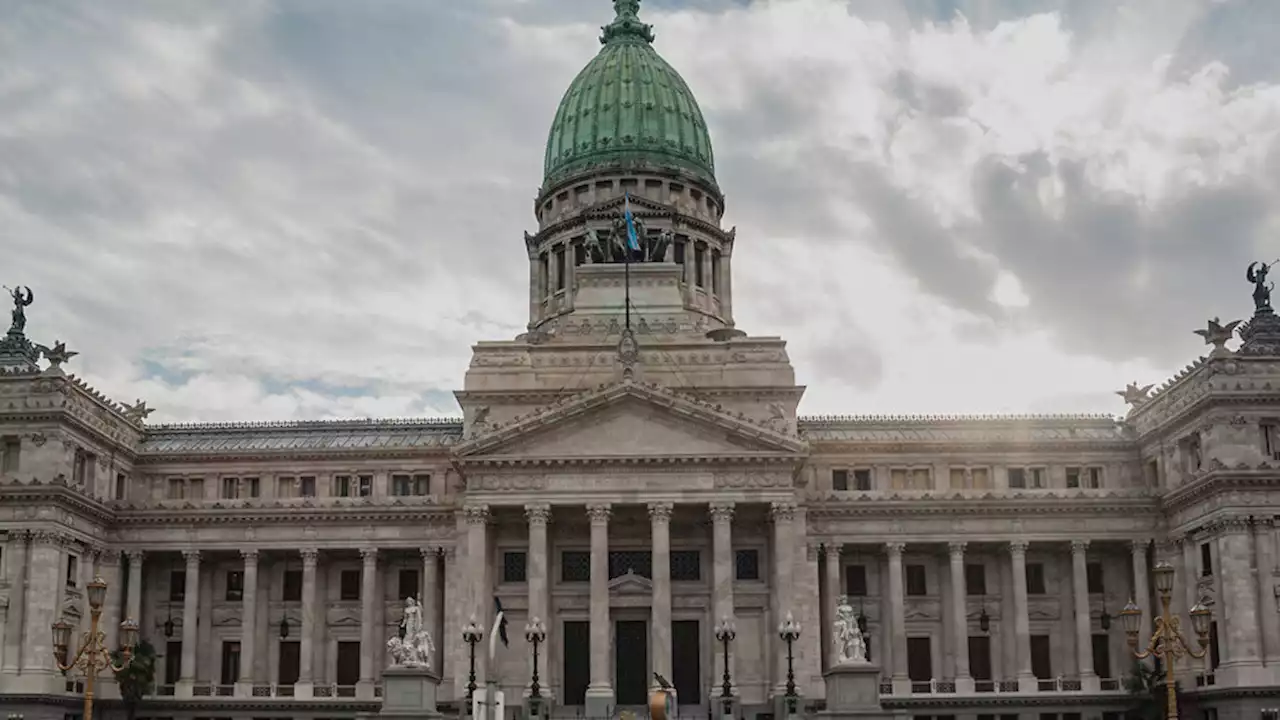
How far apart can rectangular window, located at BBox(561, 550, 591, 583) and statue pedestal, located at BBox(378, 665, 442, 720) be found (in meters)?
17.4

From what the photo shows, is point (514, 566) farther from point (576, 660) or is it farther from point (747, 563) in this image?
point (747, 563)

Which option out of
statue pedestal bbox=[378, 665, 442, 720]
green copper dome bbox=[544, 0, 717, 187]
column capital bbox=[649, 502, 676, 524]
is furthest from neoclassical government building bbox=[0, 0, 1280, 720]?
green copper dome bbox=[544, 0, 717, 187]

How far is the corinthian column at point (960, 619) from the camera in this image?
80.8m

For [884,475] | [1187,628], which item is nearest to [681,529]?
[884,475]

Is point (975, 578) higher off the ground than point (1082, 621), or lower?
higher

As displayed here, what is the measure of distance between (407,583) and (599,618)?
1580 centimetres

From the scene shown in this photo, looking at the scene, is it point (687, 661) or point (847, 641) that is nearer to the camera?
point (847, 641)

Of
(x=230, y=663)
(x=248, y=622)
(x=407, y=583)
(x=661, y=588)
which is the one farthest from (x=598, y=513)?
(x=230, y=663)

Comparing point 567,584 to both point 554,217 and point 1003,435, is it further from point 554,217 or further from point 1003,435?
point 554,217

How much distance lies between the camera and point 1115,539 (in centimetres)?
8238

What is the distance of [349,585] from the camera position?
3393 inches

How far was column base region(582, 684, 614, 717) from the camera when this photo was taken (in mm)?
73000

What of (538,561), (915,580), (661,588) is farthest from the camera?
(915,580)

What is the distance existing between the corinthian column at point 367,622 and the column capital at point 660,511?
17866 millimetres
